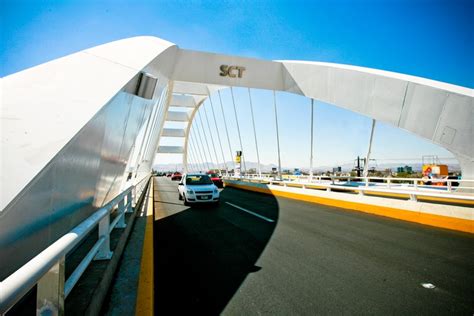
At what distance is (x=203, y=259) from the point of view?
14.3 ft

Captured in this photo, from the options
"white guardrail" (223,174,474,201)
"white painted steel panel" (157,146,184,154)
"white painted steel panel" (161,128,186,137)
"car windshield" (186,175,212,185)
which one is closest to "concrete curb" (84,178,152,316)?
"white guardrail" (223,174,474,201)

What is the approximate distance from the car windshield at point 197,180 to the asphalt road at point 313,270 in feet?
18.2

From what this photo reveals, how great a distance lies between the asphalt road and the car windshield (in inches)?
219

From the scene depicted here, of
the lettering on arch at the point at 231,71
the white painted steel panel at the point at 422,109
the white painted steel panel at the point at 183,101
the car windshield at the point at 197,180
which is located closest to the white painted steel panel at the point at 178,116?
the white painted steel panel at the point at 183,101

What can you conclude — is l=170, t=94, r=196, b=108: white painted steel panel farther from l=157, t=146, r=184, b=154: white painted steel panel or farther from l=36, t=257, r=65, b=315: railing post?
l=36, t=257, r=65, b=315: railing post

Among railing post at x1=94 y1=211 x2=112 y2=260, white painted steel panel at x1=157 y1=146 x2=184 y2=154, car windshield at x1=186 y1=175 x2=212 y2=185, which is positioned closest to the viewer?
railing post at x1=94 y1=211 x2=112 y2=260

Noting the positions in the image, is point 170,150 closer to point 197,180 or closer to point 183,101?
point 183,101

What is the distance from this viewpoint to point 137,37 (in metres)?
10.1

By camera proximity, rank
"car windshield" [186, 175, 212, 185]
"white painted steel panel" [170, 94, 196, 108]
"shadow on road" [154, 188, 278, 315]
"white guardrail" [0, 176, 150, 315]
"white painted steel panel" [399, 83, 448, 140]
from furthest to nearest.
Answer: "white painted steel panel" [170, 94, 196, 108] → "car windshield" [186, 175, 212, 185] → "white painted steel panel" [399, 83, 448, 140] → "shadow on road" [154, 188, 278, 315] → "white guardrail" [0, 176, 150, 315]

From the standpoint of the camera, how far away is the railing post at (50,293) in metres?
1.59

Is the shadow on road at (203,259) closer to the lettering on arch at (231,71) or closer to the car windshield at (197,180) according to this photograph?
the car windshield at (197,180)

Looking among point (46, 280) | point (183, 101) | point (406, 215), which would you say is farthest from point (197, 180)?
point (183, 101)

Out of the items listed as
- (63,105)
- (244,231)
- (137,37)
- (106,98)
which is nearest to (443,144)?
(244,231)

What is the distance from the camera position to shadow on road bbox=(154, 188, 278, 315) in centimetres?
296
